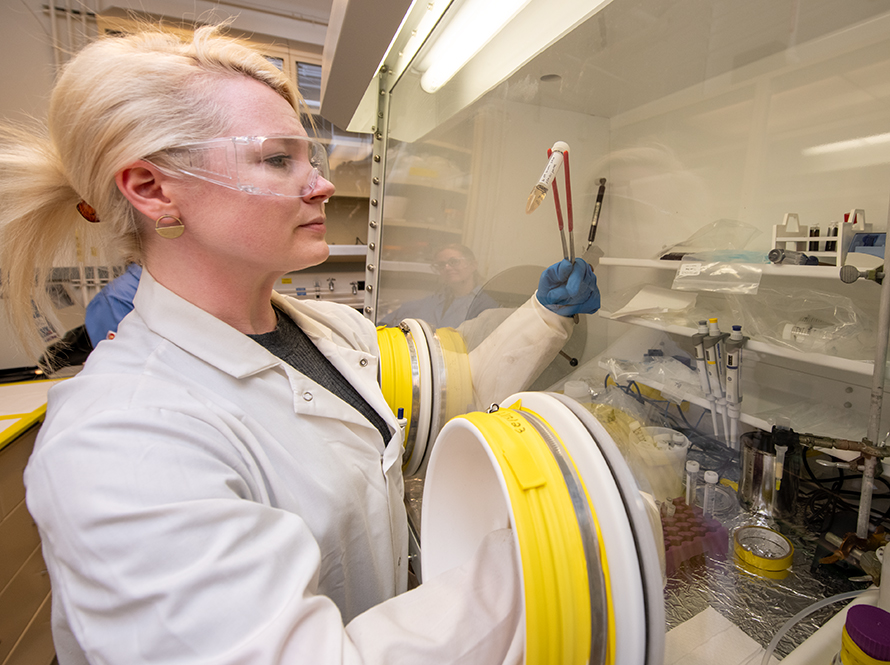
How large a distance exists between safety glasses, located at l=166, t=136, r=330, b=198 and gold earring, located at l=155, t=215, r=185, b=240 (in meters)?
0.08

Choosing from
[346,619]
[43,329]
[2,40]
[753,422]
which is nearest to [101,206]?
[43,329]

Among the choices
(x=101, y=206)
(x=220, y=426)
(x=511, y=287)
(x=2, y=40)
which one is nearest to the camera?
(x=220, y=426)

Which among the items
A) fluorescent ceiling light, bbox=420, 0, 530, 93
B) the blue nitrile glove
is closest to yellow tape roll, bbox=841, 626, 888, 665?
the blue nitrile glove

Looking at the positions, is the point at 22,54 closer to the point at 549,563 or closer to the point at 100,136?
the point at 100,136

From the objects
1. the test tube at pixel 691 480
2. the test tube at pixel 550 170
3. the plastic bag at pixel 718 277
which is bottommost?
the test tube at pixel 691 480

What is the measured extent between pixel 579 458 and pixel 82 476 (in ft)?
1.85

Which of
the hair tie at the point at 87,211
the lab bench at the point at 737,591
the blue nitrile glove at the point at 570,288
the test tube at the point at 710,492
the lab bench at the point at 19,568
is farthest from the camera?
the lab bench at the point at 19,568

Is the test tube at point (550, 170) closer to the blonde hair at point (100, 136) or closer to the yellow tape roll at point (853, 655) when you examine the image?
the blonde hair at point (100, 136)

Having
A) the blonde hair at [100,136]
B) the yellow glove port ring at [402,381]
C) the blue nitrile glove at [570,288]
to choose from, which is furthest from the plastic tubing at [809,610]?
the blonde hair at [100,136]

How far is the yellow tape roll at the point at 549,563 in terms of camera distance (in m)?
0.48

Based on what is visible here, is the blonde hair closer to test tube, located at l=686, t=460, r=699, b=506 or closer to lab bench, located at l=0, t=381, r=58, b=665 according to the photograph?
test tube, located at l=686, t=460, r=699, b=506

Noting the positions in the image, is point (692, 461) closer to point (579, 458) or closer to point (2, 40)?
point (579, 458)

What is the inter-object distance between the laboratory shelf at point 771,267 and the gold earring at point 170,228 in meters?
0.78

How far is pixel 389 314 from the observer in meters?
1.86
